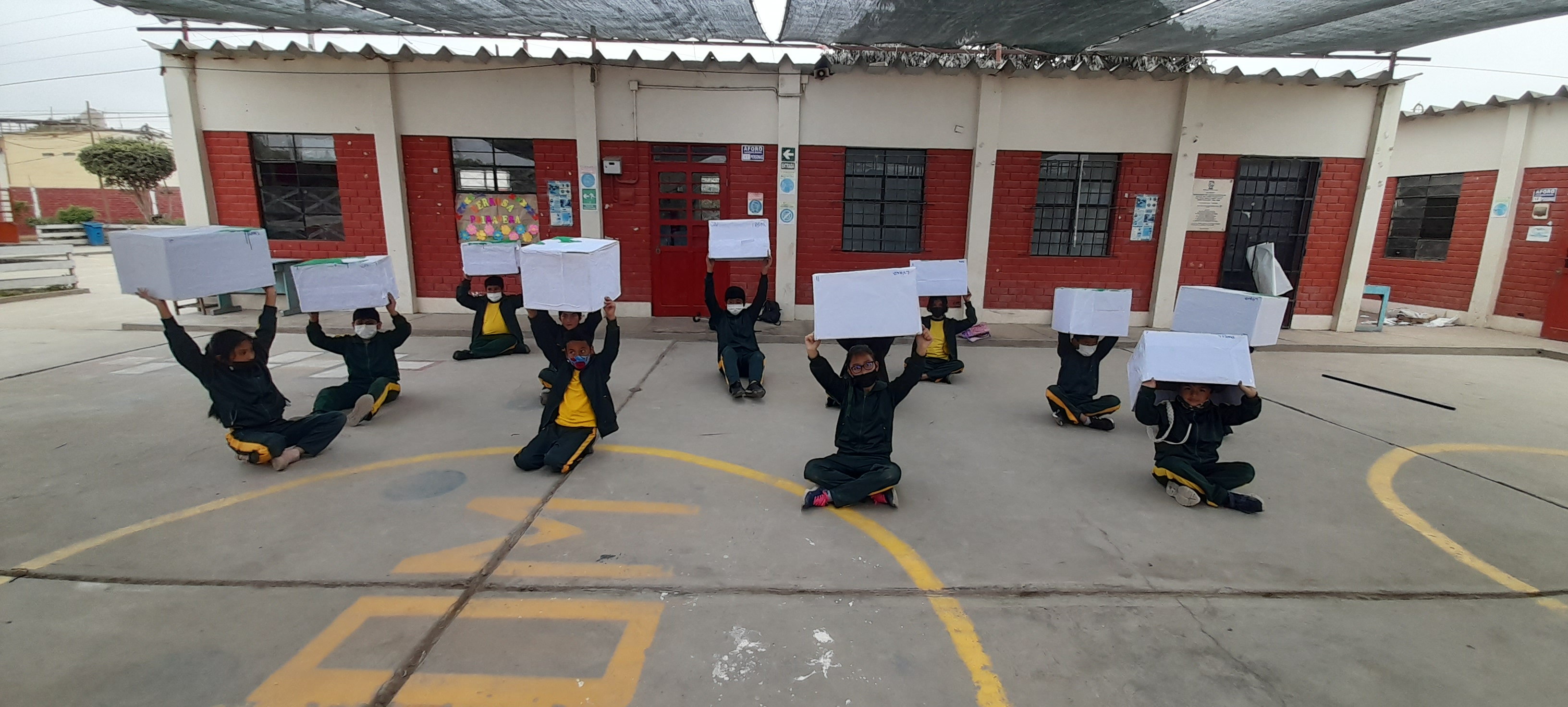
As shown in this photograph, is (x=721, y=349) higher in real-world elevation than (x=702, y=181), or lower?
lower

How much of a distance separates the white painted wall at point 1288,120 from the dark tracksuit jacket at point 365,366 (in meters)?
12.3

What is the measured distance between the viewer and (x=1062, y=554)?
143 inches

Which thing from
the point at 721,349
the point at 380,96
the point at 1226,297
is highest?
the point at 380,96

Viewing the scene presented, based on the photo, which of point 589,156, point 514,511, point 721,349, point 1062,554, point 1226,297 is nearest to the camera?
point 1062,554

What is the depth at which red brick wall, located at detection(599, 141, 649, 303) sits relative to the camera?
10602mm

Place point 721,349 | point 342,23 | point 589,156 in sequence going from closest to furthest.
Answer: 1. point 721,349
2. point 342,23
3. point 589,156

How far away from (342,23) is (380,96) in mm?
1096

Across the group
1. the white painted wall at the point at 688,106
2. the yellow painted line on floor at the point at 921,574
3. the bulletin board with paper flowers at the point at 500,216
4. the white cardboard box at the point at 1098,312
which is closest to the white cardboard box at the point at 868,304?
the yellow painted line on floor at the point at 921,574

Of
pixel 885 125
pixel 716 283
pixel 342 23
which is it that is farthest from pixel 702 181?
pixel 342 23

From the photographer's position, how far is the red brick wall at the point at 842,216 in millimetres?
10789

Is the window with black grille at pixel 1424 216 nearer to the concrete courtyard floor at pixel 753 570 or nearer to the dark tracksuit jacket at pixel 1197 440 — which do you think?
the concrete courtyard floor at pixel 753 570

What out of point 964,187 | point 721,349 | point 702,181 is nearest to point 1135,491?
point 721,349

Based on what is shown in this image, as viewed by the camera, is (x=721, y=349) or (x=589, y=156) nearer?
(x=721, y=349)

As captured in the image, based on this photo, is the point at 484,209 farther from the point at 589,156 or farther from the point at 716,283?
the point at 716,283
